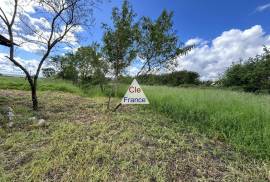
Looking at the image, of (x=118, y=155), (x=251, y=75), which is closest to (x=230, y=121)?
(x=118, y=155)

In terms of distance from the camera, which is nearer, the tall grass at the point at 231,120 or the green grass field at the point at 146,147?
the green grass field at the point at 146,147

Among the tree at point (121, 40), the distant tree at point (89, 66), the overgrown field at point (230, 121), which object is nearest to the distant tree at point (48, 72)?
the distant tree at point (89, 66)

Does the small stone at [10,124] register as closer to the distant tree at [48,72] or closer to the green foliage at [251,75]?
the green foliage at [251,75]

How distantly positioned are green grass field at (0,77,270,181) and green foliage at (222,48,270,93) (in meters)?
18.4

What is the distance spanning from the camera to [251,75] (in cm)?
2234

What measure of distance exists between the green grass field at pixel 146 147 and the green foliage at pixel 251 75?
60.5 feet

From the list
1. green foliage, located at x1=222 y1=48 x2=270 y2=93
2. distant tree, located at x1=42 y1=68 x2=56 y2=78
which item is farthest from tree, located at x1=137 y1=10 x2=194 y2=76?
distant tree, located at x1=42 y1=68 x2=56 y2=78

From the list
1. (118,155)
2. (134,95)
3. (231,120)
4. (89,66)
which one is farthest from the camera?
(89,66)

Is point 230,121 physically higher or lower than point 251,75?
lower

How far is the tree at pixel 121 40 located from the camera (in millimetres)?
5629

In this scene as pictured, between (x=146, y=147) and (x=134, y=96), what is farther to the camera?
(x=134, y=96)

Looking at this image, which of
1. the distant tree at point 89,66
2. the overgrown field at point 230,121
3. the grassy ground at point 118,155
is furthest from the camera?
the distant tree at point 89,66

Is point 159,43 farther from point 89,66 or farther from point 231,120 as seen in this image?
point 89,66

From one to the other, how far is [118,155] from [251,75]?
78.4 feet
